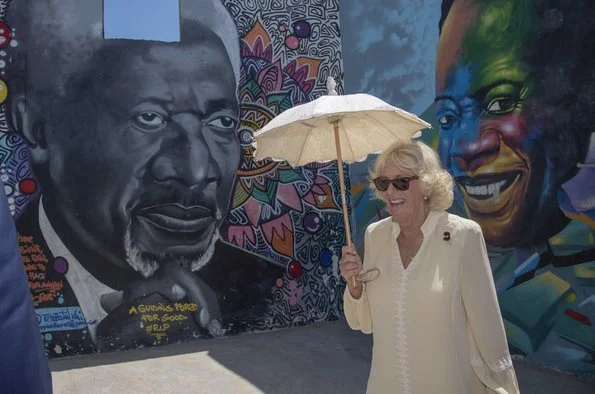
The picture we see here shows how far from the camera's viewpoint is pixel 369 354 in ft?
20.7

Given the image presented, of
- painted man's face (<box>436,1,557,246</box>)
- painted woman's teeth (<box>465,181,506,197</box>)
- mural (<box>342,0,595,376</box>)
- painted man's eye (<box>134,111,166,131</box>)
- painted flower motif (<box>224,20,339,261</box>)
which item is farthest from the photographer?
painted flower motif (<box>224,20,339,261</box>)

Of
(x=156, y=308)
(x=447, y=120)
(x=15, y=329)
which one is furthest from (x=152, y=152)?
(x=15, y=329)

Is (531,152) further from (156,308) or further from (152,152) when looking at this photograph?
(156,308)

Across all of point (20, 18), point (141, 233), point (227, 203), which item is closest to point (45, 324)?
point (141, 233)

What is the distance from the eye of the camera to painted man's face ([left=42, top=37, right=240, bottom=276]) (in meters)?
6.80

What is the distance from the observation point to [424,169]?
253 centimetres

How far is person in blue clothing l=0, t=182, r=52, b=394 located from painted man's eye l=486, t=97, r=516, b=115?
5215 millimetres

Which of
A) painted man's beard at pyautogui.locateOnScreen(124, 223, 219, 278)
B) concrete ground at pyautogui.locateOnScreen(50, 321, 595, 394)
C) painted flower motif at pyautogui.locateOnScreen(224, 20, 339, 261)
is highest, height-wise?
painted flower motif at pyautogui.locateOnScreen(224, 20, 339, 261)

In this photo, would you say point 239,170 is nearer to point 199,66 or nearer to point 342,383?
point 199,66

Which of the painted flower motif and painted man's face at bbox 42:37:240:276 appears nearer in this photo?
painted man's face at bbox 42:37:240:276

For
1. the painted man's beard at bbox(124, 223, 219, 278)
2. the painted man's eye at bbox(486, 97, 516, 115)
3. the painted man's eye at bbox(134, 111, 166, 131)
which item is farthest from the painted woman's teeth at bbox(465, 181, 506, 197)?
the painted man's eye at bbox(134, 111, 166, 131)

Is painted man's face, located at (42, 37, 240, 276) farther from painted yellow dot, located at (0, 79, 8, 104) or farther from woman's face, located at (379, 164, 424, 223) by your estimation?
woman's face, located at (379, 164, 424, 223)

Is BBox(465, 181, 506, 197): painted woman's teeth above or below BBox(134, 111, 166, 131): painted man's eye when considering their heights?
below

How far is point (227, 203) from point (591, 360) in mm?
4422
